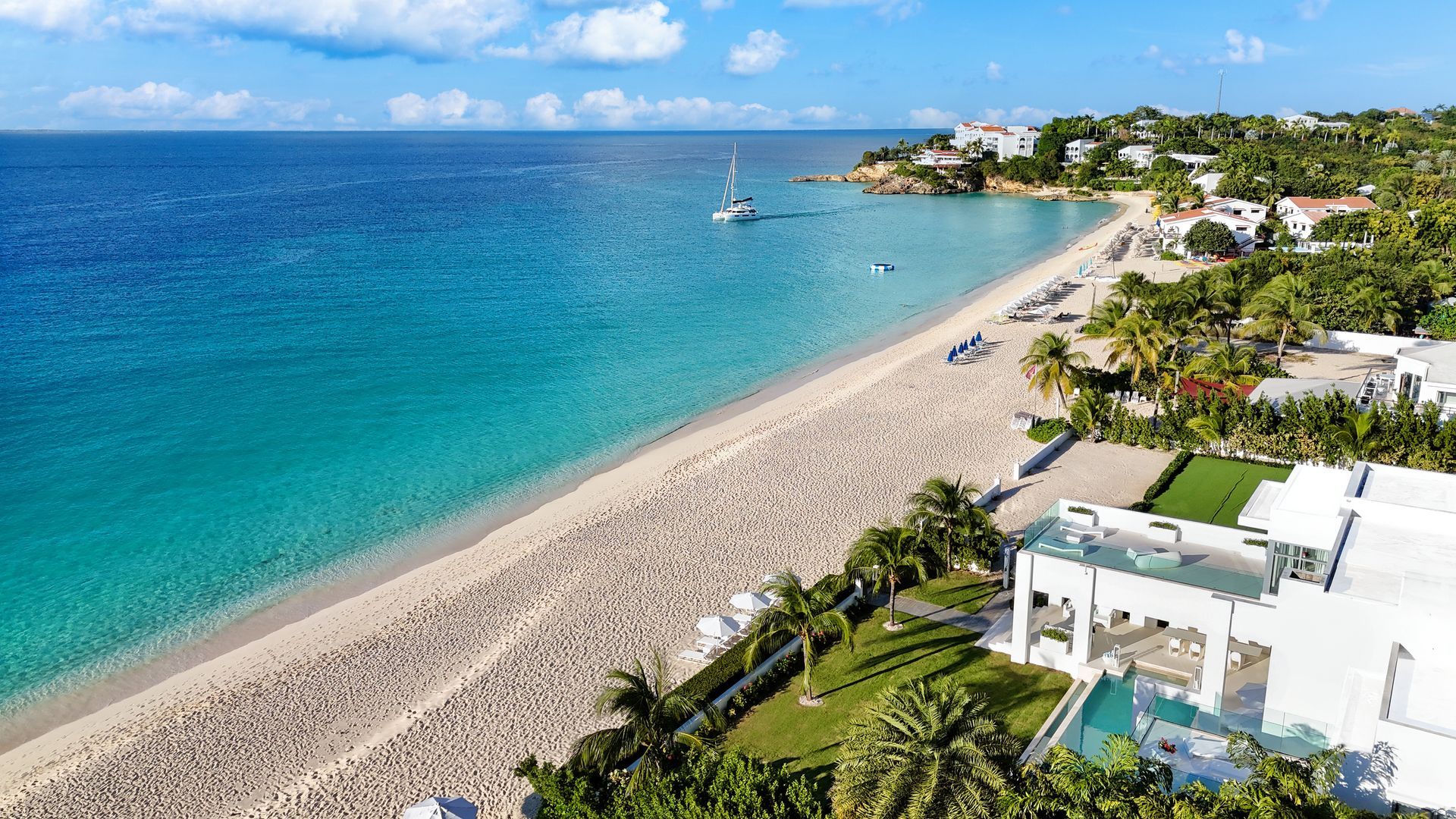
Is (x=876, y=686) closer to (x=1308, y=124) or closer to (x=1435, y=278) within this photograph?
(x=1435, y=278)

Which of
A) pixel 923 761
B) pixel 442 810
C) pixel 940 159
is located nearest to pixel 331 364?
pixel 442 810

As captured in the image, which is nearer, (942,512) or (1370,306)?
(942,512)

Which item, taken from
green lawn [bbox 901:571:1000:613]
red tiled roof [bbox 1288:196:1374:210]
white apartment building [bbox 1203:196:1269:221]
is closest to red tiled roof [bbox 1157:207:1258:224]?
white apartment building [bbox 1203:196:1269:221]

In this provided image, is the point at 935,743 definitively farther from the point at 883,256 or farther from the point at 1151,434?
the point at 883,256

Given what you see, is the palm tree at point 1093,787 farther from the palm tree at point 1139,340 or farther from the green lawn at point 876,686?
the palm tree at point 1139,340

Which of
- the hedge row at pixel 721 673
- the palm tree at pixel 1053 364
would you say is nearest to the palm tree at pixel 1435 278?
the palm tree at pixel 1053 364

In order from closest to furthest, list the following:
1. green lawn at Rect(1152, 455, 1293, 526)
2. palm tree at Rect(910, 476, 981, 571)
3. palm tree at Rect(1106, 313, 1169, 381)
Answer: palm tree at Rect(910, 476, 981, 571) → green lawn at Rect(1152, 455, 1293, 526) → palm tree at Rect(1106, 313, 1169, 381)

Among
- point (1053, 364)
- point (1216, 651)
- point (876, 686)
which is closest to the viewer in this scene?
point (1216, 651)

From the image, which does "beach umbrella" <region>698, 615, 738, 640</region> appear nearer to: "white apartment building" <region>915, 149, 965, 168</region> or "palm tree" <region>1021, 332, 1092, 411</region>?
"palm tree" <region>1021, 332, 1092, 411</region>
